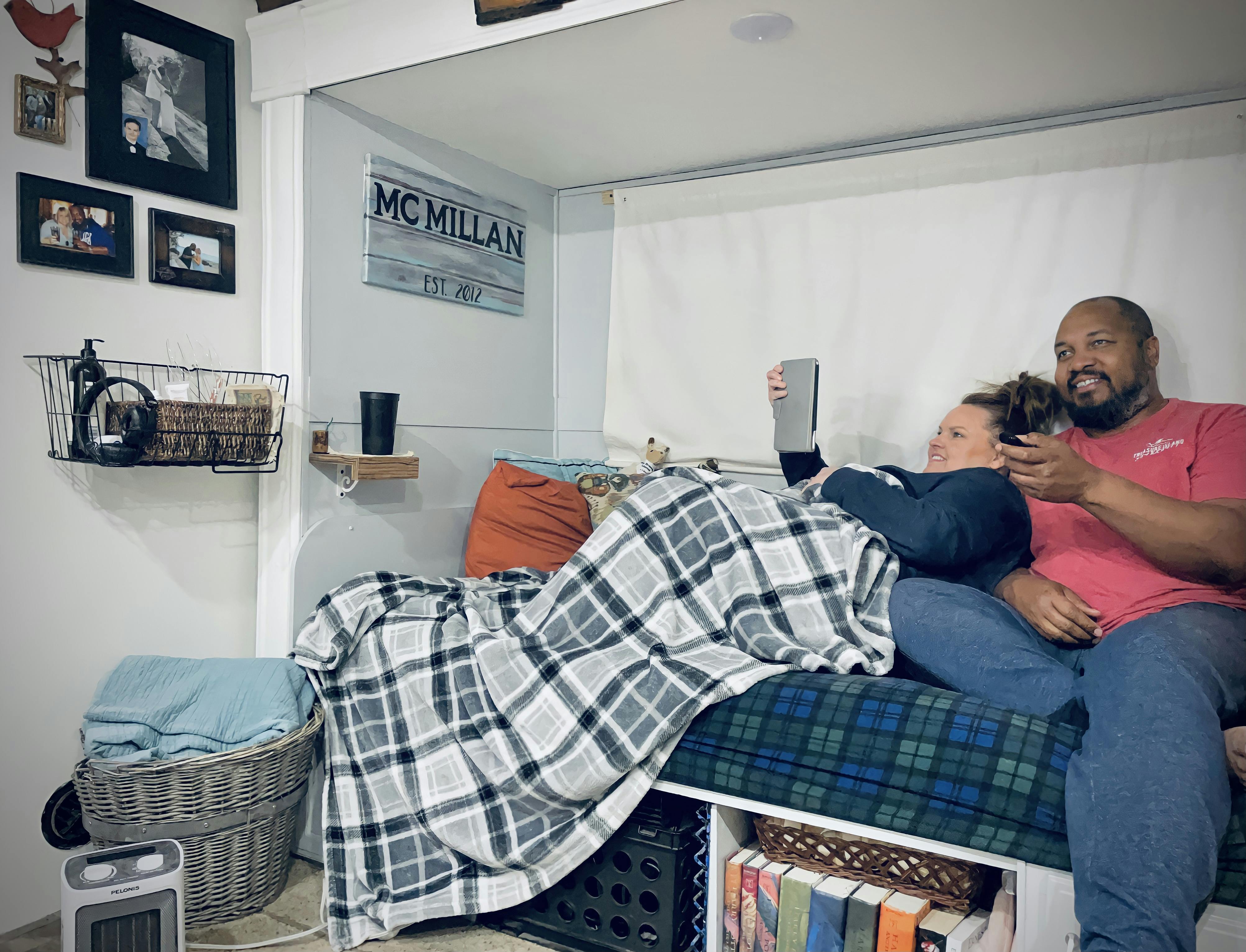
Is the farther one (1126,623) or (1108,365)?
(1108,365)

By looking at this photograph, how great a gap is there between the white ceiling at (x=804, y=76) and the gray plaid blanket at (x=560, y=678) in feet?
3.21

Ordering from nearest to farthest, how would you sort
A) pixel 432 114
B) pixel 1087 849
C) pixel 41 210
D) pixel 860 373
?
pixel 1087 849
pixel 41 210
pixel 432 114
pixel 860 373

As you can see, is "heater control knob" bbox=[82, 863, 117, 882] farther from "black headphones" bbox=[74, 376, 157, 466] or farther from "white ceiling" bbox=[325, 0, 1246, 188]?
"white ceiling" bbox=[325, 0, 1246, 188]

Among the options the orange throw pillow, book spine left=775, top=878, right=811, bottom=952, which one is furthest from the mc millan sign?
book spine left=775, top=878, right=811, bottom=952

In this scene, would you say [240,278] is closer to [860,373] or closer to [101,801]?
[101,801]

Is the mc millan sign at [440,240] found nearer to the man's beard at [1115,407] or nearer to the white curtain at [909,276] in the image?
the white curtain at [909,276]

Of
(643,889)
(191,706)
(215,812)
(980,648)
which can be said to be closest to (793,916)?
(643,889)

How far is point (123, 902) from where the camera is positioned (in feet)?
5.28

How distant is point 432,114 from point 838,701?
189 centimetres

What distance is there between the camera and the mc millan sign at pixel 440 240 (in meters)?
2.48

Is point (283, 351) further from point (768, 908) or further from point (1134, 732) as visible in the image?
point (1134, 732)

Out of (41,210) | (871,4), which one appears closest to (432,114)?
(41,210)

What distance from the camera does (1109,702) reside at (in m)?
1.41

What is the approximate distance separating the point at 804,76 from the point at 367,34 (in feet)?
3.50
